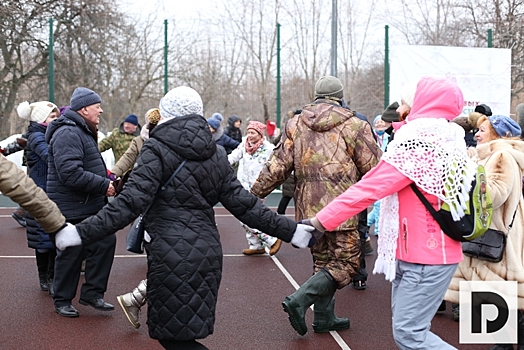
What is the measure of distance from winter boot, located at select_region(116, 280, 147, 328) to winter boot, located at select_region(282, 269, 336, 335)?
1083 millimetres

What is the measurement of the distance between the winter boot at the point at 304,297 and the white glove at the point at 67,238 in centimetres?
200

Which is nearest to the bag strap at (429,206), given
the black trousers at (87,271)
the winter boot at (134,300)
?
the winter boot at (134,300)

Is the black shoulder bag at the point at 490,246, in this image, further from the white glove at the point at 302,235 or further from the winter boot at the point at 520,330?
the white glove at the point at 302,235

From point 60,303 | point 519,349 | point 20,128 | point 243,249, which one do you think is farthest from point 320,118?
point 20,128

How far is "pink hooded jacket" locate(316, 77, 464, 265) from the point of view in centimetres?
367

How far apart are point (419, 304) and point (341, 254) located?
167 cm

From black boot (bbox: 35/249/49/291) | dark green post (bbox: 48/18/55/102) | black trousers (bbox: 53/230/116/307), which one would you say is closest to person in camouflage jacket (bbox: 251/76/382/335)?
black trousers (bbox: 53/230/116/307)

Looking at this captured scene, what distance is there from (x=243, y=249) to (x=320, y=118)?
4.47 metres

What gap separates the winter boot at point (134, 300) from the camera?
5.40 meters

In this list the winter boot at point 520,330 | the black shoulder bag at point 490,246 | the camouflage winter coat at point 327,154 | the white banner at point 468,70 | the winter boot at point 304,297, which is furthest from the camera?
the white banner at point 468,70

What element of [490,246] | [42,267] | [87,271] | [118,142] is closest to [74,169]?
[87,271]

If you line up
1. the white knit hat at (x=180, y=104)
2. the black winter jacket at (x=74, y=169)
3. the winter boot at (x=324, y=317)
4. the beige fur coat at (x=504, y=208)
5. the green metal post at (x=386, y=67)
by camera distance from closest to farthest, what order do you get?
the white knit hat at (x=180, y=104)
the beige fur coat at (x=504, y=208)
the winter boot at (x=324, y=317)
the black winter jacket at (x=74, y=169)
the green metal post at (x=386, y=67)

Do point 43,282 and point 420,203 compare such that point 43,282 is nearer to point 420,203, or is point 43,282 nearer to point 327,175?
point 327,175

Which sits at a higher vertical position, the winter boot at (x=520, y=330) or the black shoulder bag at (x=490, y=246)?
the black shoulder bag at (x=490, y=246)
